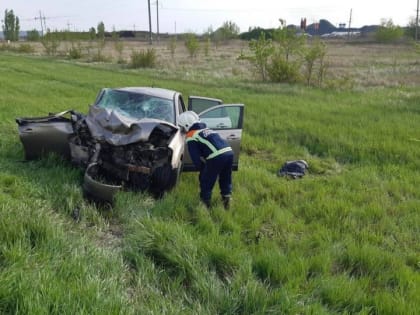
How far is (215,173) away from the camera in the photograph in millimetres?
4660

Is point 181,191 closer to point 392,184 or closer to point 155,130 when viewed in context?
point 155,130

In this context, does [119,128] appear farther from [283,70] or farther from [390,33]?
[390,33]

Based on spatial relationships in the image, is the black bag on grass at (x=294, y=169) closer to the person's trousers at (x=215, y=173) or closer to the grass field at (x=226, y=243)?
the grass field at (x=226, y=243)

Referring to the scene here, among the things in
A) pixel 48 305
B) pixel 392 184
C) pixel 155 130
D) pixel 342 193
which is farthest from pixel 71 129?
pixel 392 184

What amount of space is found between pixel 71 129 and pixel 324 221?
3738mm

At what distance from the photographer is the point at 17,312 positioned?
7.64ft

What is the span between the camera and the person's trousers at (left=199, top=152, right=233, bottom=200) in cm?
A: 462

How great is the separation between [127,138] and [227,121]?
1.71 meters

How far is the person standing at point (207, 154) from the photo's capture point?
462cm

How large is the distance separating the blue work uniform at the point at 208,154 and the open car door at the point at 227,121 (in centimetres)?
99

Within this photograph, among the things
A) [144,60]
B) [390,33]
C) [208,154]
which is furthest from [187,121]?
[390,33]

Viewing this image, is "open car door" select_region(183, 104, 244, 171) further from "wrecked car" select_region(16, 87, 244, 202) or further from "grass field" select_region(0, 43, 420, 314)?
"grass field" select_region(0, 43, 420, 314)

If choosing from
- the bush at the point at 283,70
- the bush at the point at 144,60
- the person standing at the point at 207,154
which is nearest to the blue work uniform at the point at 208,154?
→ the person standing at the point at 207,154

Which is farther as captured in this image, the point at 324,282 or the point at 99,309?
the point at 324,282
